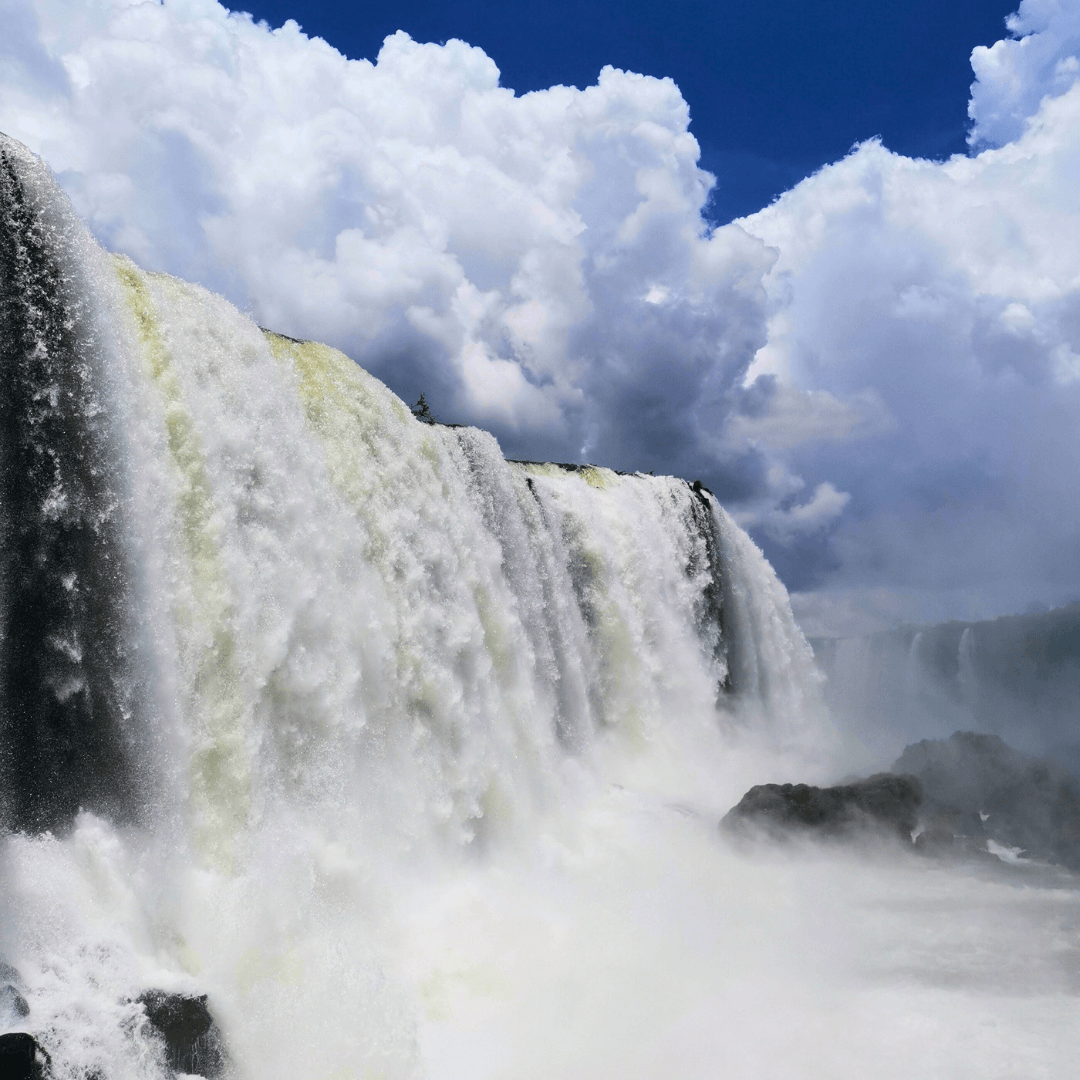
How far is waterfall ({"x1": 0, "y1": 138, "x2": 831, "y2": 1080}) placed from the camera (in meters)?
4.62

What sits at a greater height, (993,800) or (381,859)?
(381,859)

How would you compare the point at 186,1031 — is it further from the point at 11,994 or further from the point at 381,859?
the point at 381,859

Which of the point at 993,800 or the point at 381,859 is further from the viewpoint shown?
the point at 993,800

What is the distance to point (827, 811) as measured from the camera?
9688mm

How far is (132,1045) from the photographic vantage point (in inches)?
159

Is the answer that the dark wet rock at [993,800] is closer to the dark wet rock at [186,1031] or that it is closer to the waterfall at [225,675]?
the waterfall at [225,675]

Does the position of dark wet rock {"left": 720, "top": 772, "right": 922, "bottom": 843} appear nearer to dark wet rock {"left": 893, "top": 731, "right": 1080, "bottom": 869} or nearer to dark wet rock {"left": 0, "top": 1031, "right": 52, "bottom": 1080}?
dark wet rock {"left": 893, "top": 731, "right": 1080, "bottom": 869}

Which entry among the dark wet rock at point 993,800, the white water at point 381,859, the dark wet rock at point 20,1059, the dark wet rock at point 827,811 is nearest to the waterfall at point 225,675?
the white water at point 381,859

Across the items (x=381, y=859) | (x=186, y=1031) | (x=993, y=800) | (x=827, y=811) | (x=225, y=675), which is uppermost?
(x=225, y=675)

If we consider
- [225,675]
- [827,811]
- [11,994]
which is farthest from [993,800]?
[11,994]

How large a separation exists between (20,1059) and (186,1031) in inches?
40.7

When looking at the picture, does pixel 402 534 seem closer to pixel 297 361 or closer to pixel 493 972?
pixel 297 361

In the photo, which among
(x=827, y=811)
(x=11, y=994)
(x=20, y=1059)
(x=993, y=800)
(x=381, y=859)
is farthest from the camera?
(x=993, y=800)

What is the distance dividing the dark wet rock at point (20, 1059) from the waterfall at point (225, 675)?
0.20 metres
